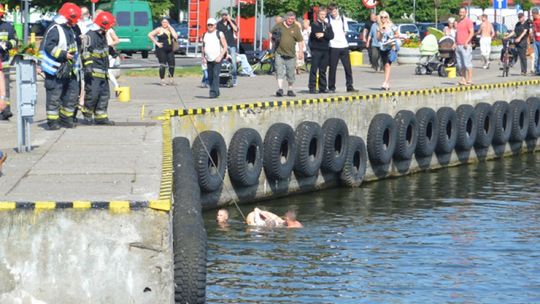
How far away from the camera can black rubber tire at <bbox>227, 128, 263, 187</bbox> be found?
21077 mm

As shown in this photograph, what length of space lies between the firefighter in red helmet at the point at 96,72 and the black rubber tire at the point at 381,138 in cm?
678

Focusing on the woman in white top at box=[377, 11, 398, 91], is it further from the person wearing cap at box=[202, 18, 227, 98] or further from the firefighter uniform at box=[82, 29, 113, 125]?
the firefighter uniform at box=[82, 29, 113, 125]

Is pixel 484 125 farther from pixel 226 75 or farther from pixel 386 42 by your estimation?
pixel 226 75

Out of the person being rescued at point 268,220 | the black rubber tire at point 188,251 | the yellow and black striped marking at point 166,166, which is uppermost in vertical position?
the yellow and black striped marking at point 166,166

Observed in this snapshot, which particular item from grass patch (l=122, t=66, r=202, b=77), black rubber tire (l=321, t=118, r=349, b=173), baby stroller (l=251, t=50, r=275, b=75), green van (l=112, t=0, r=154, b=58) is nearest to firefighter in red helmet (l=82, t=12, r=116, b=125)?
black rubber tire (l=321, t=118, r=349, b=173)

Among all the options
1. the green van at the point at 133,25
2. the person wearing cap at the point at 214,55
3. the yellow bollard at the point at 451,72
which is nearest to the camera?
the person wearing cap at the point at 214,55

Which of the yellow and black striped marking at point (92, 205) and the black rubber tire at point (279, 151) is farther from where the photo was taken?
the black rubber tire at point (279, 151)

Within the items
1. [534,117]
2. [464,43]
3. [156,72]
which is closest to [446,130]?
[464,43]

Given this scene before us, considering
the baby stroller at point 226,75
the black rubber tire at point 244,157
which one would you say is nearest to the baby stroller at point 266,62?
the baby stroller at point 226,75

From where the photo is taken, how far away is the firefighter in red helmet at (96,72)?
19.7m

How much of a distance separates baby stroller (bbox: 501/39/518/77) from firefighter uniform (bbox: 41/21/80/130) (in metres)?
19.1

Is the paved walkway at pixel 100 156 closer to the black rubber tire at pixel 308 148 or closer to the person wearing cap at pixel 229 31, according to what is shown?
the black rubber tire at pixel 308 148

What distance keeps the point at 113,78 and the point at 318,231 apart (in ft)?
28.4

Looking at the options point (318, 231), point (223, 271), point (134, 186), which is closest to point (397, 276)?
point (223, 271)
